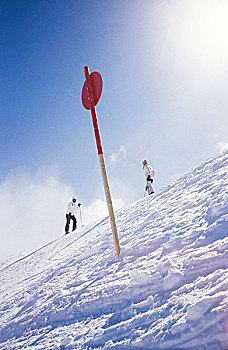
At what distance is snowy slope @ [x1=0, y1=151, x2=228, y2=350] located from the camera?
8.14 feet

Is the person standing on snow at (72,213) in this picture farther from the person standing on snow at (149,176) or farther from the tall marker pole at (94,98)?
the tall marker pole at (94,98)

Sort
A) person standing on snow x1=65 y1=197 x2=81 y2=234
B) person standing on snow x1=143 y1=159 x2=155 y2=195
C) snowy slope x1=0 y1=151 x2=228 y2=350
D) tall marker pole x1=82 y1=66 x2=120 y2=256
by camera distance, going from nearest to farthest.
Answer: snowy slope x1=0 y1=151 x2=228 y2=350 → tall marker pole x1=82 y1=66 x2=120 y2=256 → person standing on snow x1=143 y1=159 x2=155 y2=195 → person standing on snow x1=65 y1=197 x2=81 y2=234

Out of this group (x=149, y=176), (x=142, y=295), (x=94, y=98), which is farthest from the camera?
(x=149, y=176)

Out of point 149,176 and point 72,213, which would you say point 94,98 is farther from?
point 72,213

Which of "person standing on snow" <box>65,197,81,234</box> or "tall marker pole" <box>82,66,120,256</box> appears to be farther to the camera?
"person standing on snow" <box>65,197,81,234</box>

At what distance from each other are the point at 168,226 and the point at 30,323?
9.40 ft

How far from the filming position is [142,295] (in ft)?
10.3

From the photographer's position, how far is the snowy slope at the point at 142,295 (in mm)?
2482

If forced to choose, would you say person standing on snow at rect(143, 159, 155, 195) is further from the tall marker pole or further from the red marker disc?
the red marker disc

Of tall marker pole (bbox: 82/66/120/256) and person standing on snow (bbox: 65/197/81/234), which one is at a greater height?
person standing on snow (bbox: 65/197/81/234)

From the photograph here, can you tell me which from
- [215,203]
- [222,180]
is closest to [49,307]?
[215,203]

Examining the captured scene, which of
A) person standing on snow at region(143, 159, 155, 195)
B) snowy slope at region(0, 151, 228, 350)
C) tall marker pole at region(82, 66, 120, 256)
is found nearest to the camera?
snowy slope at region(0, 151, 228, 350)

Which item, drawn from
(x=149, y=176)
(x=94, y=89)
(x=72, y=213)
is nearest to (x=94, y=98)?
(x=94, y=89)

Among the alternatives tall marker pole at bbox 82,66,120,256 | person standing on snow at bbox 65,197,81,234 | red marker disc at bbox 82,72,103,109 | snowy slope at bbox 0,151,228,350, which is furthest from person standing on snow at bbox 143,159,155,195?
red marker disc at bbox 82,72,103,109
